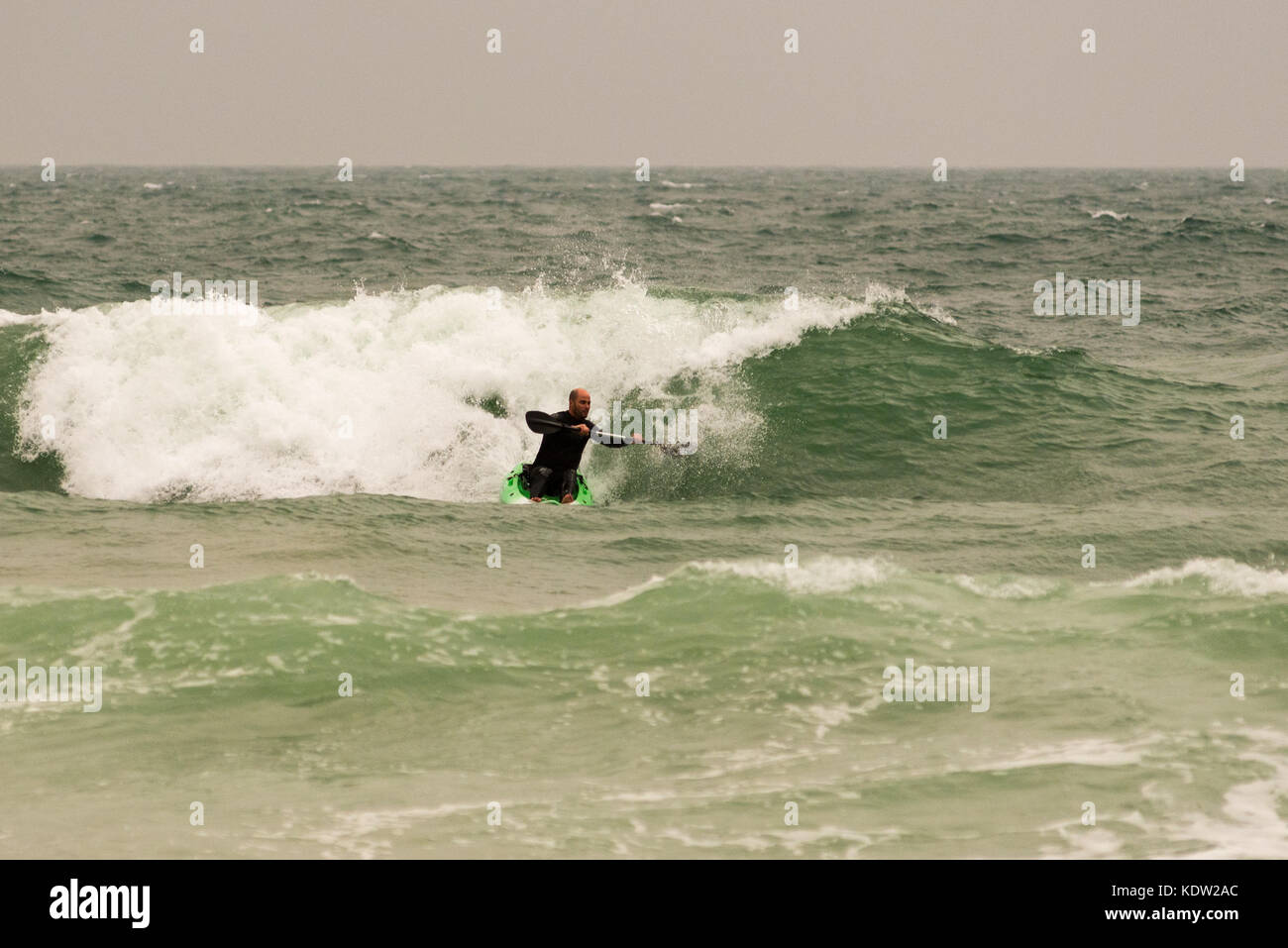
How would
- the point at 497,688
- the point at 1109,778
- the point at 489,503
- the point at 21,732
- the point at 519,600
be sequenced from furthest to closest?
the point at 489,503, the point at 519,600, the point at 497,688, the point at 21,732, the point at 1109,778

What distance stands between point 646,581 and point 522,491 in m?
3.25

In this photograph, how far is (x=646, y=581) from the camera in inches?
401

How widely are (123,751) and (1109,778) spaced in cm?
543

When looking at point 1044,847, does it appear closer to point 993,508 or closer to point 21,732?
point 21,732

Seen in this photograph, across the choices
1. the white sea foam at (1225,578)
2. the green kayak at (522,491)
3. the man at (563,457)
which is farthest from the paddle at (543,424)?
the white sea foam at (1225,578)

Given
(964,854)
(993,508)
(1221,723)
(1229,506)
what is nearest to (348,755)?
(964,854)

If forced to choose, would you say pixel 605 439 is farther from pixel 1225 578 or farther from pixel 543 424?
pixel 1225 578

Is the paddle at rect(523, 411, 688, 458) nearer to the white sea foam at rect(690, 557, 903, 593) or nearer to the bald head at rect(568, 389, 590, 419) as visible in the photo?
the bald head at rect(568, 389, 590, 419)

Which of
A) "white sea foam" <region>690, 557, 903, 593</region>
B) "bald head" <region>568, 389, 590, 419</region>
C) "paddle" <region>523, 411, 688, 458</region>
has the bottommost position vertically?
"white sea foam" <region>690, 557, 903, 593</region>

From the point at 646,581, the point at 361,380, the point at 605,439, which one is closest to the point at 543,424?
the point at 605,439

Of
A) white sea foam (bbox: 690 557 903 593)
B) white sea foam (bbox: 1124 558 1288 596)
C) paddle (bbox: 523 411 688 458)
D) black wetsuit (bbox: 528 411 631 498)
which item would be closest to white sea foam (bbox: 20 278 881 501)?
black wetsuit (bbox: 528 411 631 498)

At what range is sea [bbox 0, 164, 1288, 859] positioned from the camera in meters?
6.79

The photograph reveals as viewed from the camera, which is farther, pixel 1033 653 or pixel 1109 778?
pixel 1033 653

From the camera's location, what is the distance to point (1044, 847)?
6.23m
